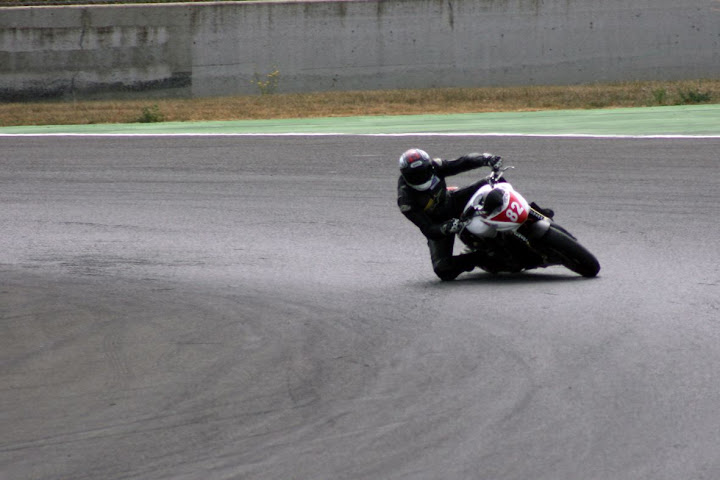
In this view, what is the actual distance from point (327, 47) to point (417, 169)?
16930 mm

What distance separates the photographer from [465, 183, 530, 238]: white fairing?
27.1 feet

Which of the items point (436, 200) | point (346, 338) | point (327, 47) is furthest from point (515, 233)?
point (327, 47)

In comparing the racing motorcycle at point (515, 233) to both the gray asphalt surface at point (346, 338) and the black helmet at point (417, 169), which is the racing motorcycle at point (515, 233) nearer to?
the gray asphalt surface at point (346, 338)

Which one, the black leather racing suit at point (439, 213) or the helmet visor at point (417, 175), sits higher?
the helmet visor at point (417, 175)

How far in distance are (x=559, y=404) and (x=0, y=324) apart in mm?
4230

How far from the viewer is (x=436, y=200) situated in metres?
9.05

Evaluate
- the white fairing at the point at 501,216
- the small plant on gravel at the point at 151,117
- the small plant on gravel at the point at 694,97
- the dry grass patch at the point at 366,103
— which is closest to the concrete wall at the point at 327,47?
the dry grass patch at the point at 366,103

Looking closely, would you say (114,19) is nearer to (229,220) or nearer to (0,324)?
(229,220)

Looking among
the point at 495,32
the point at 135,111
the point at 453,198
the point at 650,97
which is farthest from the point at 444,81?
the point at 453,198

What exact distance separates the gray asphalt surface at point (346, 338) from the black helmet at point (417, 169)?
2.74 feet

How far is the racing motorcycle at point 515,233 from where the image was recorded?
27.2 feet

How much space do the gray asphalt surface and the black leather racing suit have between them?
0.67 feet

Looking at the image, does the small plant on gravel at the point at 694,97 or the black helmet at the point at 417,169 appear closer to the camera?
the black helmet at the point at 417,169

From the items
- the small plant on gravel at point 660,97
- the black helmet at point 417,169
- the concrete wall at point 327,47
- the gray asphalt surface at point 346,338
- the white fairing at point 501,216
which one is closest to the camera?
the gray asphalt surface at point 346,338
